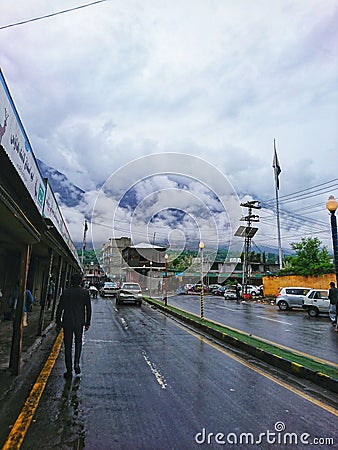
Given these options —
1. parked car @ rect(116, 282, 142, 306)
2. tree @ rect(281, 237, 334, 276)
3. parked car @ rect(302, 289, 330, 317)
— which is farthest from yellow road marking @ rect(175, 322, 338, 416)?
tree @ rect(281, 237, 334, 276)

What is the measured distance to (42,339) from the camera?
33.0 ft

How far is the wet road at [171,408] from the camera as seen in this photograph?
12.8 feet

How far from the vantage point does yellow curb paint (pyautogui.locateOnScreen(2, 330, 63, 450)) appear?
378 centimetres

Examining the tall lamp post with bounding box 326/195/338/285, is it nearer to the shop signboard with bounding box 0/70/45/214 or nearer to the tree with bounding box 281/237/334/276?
the shop signboard with bounding box 0/70/45/214

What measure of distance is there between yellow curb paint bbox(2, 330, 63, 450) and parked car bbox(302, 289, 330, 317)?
18224 mm

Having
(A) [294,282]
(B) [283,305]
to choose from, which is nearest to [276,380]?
(B) [283,305]

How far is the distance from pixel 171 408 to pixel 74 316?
2595 mm

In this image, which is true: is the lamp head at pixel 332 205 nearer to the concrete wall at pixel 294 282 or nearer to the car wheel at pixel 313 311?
the car wheel at pixel 313 311

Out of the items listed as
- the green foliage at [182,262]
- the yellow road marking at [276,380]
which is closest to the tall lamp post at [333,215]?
the yellow road marking at [276,380]

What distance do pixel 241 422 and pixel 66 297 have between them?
373 centimetres

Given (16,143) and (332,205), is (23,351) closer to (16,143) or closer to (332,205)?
(16,143)

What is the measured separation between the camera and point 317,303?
21641mm

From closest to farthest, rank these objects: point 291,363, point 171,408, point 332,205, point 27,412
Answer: point 27,412, point 171,408, point 291,363, point 332,205

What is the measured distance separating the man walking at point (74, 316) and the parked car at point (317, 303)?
18369 millimetres
